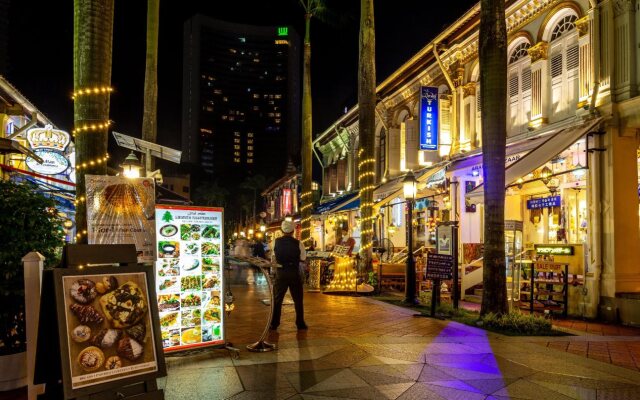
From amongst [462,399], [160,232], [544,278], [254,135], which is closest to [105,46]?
[160,232]

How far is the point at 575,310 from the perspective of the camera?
11523mm

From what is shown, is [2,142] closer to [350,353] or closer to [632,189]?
[350,353]

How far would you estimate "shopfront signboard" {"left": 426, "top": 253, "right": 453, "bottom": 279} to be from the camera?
35.4 feet

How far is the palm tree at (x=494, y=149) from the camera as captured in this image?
954 centimetres

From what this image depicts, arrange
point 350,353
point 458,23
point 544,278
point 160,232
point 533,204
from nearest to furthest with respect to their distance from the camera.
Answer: point 160,232 < point 350,353 < point 544,278 < point 533,204 < point 458,23

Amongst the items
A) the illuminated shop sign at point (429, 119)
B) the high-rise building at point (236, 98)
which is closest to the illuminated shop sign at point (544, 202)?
the illuminated shop sign at point (429, 119)

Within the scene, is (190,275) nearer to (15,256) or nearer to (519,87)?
(15,256)

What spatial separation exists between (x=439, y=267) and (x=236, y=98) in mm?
139690

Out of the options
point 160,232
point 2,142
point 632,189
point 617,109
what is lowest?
point 160,232

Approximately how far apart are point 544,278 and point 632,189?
2.71 metres

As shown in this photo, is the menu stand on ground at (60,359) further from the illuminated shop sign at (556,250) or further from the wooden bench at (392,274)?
the wooden bench at (392,274)

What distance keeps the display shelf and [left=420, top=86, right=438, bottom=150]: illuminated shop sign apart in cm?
677

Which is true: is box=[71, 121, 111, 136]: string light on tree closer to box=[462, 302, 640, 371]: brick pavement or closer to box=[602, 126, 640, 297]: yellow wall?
box=[462, 302, 640, 371]: brick pavement

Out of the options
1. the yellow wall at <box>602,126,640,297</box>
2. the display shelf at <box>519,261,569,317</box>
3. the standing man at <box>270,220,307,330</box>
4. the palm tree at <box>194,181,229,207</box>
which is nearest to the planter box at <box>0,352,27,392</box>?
the standing man at <box>270,220,307,330</box>
